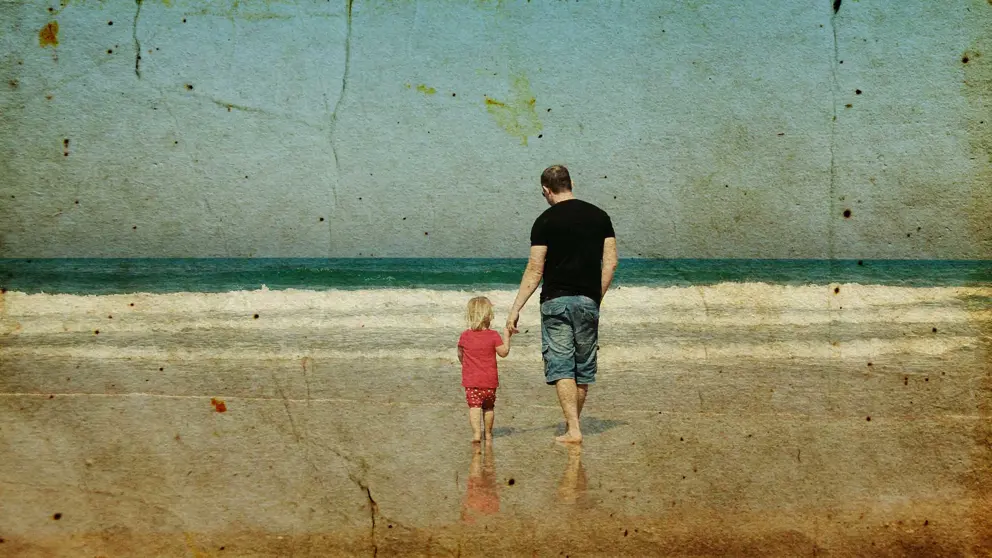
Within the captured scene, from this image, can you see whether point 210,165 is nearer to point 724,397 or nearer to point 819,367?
point 724,397

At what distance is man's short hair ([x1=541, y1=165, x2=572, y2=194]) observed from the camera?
168 inches

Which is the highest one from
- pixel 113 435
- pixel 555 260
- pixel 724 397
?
pixel 555 260

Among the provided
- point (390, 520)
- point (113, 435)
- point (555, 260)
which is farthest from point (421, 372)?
point (390, 520)

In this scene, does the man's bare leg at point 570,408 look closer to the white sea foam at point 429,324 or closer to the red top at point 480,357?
the red top at point 480,357

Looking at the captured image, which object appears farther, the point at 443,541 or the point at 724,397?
the point at 724,397

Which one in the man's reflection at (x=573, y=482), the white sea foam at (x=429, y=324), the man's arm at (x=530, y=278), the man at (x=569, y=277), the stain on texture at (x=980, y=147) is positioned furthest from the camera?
the white sea foam at (x=429, y=324)

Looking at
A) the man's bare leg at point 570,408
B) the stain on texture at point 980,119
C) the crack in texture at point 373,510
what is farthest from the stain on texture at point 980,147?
the crack in texture at point 373,510

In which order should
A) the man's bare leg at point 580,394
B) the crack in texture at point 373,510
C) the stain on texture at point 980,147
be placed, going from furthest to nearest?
the man's bare leg at point 580,394
the stain on texture at point 980,147
the crack in texture at point 373,510

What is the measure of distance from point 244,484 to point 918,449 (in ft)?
10.00

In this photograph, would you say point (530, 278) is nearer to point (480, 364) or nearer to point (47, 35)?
point (480, 364)

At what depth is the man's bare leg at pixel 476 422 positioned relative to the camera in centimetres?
422

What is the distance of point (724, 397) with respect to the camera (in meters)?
4.94

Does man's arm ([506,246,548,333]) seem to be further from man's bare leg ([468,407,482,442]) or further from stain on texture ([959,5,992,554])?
stain on texture ([959,5,992,554])

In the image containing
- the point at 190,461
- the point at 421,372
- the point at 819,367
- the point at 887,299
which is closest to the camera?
the point at 190,461
